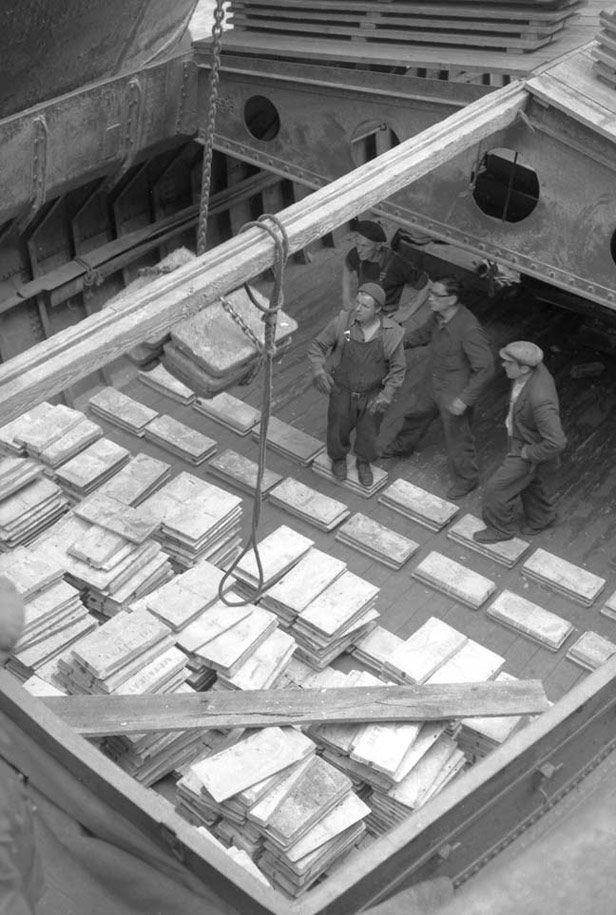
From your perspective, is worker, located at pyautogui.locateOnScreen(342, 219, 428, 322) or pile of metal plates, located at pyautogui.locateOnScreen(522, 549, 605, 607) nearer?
pile of metal plates, located at pyautogui.locateOnScreen(522, 549, 605, 607)

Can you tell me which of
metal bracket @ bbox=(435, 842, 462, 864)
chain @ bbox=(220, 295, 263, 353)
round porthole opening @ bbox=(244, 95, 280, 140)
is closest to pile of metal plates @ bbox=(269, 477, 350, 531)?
chain @ bbox=(220, 295, 263, 353)

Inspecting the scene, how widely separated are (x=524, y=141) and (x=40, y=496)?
5073 mm

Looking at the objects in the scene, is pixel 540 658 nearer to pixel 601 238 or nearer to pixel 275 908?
pixel 601 238

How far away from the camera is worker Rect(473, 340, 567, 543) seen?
903 cm

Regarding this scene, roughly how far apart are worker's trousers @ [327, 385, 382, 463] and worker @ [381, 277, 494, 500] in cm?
52

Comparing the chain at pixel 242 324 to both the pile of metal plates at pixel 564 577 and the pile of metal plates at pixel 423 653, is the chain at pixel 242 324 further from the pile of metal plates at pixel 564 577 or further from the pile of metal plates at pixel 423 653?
the pile of metal plates at pixel 564 577

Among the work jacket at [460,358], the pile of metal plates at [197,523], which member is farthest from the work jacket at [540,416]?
the pile of metal plates at [197,523]

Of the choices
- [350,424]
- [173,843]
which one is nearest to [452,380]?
[350,424]

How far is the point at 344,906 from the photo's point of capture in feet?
14.4

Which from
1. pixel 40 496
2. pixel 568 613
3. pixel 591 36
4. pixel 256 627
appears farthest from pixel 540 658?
pixel 591 36

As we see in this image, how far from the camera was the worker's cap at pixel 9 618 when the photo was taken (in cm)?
425

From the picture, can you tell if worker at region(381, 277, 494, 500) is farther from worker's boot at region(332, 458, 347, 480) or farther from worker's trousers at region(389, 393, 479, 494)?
worker's boot at region(332, 458, 347, 480)

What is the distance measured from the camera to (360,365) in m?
9.59

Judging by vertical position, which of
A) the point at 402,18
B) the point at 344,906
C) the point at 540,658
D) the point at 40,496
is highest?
the point at 402,18
